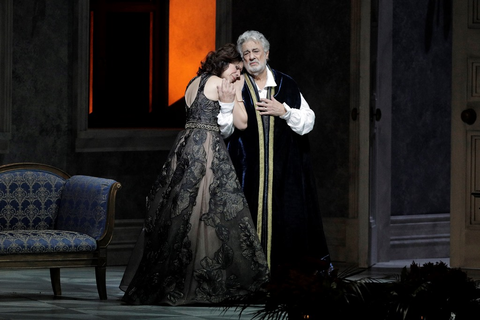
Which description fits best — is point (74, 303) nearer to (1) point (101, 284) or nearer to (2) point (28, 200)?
(1) point (101, 284)

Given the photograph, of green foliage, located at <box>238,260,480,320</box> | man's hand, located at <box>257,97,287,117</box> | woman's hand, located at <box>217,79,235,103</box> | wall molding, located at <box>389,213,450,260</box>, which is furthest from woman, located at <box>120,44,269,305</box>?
wall molding, located at <box>389,213,450,260</box>

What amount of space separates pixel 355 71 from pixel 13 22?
8.20 feet

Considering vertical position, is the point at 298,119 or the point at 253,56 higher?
the point at 253,56

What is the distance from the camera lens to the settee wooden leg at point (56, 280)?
5566 mm

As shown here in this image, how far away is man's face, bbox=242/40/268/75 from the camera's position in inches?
214

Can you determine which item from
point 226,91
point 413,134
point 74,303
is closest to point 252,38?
point 226,91

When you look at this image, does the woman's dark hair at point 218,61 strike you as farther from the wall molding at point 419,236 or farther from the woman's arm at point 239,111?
the wall molding at point 419,236

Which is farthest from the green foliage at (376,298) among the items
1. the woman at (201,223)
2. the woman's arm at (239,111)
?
the woman's arm at (239,111)

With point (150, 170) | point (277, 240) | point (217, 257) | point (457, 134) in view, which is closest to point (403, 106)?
point (457, 134)

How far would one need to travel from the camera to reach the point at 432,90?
818 cm

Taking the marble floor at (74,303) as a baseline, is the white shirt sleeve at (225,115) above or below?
above

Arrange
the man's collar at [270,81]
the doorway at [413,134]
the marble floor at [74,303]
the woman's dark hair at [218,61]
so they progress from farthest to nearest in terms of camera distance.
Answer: the doorway at [413,134], the man's collar at [270,81], the woman's dark hair at [218,61], the marble floor at [74,303]
